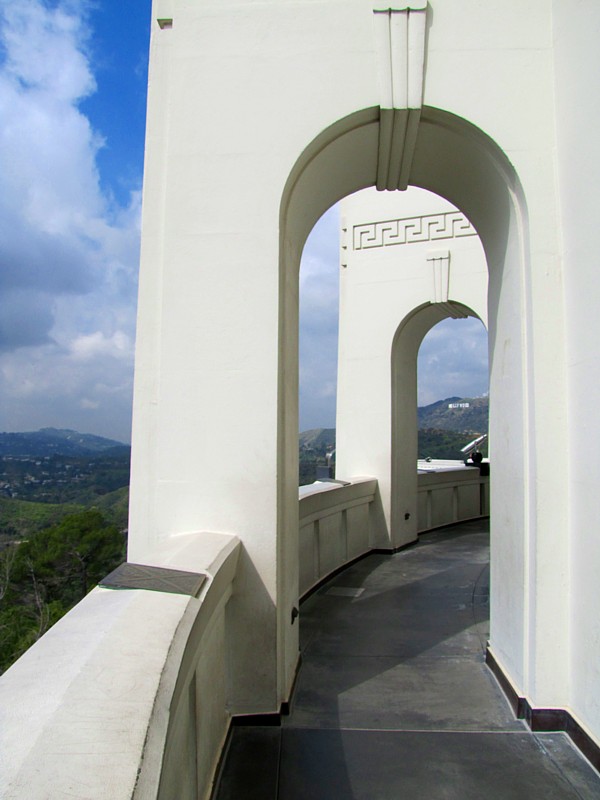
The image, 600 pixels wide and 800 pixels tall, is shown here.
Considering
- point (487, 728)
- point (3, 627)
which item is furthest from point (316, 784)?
point (3, 627)

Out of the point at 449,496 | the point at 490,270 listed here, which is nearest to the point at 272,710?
the point at 490,270

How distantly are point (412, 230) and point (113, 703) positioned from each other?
8908 mm

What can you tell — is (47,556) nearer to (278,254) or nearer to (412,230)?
(412,230)

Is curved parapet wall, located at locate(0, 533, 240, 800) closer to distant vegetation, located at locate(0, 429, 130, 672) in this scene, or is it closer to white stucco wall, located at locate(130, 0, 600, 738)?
white stucco wall, located at locate(130, 0, 600, 738)

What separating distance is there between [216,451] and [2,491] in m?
40.4

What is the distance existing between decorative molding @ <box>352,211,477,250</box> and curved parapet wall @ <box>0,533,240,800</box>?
307 inches

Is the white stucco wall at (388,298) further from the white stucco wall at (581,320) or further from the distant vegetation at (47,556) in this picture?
the distant vegetation at (47,556)

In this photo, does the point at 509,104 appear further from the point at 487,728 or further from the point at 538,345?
the point at 487,728

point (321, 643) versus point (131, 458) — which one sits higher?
point (131, 458)

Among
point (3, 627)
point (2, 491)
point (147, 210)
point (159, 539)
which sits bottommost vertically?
point (3, 627)

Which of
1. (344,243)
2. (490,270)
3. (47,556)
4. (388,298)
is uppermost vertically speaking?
(344,243)

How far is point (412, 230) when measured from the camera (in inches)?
370

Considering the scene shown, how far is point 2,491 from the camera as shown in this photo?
3894 cm

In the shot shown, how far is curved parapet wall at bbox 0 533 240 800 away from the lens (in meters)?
1.24
